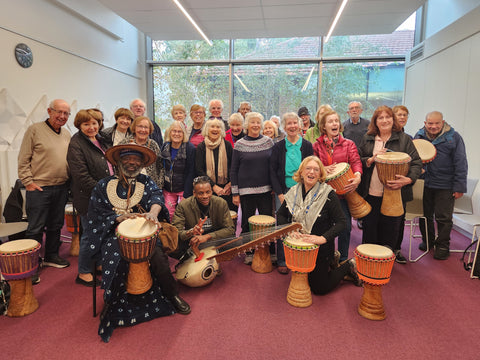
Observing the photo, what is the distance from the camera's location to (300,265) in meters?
2.51

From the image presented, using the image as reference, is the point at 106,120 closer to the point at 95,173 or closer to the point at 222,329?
the point at 95,173

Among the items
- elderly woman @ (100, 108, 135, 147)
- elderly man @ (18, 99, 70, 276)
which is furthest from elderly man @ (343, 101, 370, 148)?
elderly man @ (18, 99, 70, 276)

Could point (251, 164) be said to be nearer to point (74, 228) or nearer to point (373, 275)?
point (373, 275)

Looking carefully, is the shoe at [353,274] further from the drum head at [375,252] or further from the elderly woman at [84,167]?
the elderly woman at [84,167]

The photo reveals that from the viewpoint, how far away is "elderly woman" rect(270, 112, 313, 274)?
10.1 feet

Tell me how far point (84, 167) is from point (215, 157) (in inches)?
49.5

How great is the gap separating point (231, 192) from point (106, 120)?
4.11 metres

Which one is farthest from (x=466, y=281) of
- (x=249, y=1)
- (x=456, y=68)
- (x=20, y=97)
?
(x=20, y=97)

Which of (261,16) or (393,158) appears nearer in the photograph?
(393,158)

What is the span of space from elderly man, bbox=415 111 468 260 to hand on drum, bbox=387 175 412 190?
980mm

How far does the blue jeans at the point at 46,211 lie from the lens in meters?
3.03

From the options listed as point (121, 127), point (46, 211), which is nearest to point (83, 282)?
point (46, 211)

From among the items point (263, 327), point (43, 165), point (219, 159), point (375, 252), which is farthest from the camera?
point (219, 159)

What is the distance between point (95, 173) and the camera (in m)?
2.98
